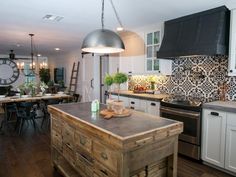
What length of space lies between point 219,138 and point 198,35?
1656mm

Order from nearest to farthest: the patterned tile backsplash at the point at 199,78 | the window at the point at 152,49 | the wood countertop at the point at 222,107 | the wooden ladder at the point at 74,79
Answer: the wood countertop at the point at 222,107 → the patterned tile backsplash at the point at 199,78 → the window at the point at 152,49 → the wooden ladder at the point at 74,79

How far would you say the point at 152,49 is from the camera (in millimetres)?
4254

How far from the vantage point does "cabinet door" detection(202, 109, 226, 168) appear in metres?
2.75

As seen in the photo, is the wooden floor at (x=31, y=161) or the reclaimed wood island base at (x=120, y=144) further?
the wooden floor at (x=31, y=161)

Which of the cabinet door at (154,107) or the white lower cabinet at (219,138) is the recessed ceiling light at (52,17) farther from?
the white lower cabinet at (219,138)

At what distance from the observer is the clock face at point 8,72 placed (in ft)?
32.9

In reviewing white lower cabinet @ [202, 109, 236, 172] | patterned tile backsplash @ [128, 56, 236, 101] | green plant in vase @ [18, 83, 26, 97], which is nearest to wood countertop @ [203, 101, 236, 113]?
white lower cabinet @ [202, 109, 236, 172]

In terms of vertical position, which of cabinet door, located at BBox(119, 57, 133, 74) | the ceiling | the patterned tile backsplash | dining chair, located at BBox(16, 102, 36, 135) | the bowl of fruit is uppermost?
the ceiling

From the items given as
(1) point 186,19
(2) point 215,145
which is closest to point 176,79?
(1) point 186,19

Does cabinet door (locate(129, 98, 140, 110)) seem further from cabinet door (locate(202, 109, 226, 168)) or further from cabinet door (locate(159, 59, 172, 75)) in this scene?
cabinet door (locate(202, 109, 226, 168))

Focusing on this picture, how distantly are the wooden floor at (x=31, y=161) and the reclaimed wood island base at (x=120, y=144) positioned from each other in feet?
2.40

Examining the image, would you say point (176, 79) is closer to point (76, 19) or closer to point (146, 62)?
point (146, 62)

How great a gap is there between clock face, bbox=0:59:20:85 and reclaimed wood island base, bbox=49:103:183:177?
362 inches

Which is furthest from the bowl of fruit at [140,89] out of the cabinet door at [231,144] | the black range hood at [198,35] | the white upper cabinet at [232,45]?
the cabinet door at [231,144]
